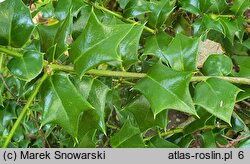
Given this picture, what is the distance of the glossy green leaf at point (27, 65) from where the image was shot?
86 cm

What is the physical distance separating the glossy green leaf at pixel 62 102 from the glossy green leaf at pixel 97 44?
0.05 metres

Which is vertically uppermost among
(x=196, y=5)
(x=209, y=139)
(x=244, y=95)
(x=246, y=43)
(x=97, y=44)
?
(x=97, y=44)

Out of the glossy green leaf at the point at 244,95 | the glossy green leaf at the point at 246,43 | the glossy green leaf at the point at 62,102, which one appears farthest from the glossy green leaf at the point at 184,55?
the glossy green leaf at the point at 246,43

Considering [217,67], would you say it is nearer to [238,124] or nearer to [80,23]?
[238,124]

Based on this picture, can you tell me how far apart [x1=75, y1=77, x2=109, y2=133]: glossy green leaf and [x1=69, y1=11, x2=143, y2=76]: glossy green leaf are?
66mm

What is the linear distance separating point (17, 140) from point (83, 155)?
671mm

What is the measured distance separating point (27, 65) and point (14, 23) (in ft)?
0.42

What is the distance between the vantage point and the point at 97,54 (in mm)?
879

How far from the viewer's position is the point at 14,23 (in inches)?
36.9

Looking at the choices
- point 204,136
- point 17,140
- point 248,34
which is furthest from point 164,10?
point 17,140

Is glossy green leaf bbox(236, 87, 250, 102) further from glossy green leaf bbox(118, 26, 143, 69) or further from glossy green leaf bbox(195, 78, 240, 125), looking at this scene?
glossy green leaf bbox(118, 26, 143, 69)

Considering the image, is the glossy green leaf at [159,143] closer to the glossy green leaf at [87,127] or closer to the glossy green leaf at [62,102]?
the glossy green leaf at [87,127]

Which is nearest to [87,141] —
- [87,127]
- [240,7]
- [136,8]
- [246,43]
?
[87,127]

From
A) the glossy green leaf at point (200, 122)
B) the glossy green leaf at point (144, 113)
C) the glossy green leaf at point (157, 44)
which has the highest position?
the glossy green leaf at point (157, 44)
